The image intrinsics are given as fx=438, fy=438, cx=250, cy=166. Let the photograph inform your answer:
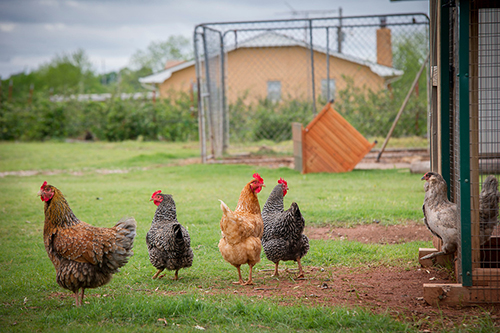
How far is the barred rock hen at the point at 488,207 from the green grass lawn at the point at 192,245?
1049 millimetres

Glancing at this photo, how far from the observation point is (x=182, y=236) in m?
4.61

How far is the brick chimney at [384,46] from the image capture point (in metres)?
14.4

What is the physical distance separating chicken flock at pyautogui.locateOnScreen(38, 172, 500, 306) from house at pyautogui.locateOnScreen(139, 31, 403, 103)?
11.5 meters

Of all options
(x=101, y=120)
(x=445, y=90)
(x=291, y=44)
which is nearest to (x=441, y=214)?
(x=445, y=90)

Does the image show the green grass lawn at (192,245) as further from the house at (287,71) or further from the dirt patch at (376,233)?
the house at (287,71)

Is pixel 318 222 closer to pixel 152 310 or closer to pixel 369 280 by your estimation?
pixel 369 280

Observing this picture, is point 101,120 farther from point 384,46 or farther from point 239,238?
point 239,238

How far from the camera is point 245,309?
148 inches

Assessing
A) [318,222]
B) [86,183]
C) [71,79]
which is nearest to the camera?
[318,222]

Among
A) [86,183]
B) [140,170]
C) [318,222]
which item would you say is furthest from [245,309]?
[140,170]

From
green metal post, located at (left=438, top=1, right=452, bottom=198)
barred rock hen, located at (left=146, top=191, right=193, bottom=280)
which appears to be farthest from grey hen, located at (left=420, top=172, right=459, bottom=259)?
barred rock hen, located at (left=146, top=191, right=193, bottom=280)

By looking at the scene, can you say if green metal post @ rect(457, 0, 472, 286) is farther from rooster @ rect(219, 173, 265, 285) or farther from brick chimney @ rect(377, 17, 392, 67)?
brick chimney @ rect(377, 17, 392, 67)

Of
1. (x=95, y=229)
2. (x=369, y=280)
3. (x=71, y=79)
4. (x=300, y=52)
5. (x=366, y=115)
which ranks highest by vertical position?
(x=71, y=79)

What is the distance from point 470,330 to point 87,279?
128 inches
